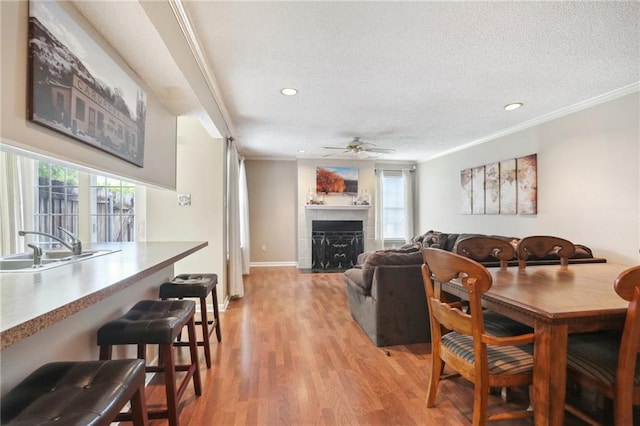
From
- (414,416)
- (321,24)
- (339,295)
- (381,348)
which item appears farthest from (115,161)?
(339,295)

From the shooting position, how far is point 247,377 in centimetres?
216

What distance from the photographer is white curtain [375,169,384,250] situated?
7051mm

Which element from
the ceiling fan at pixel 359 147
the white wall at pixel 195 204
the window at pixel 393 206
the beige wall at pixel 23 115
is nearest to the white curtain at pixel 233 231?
the white wall at pixel 195 204

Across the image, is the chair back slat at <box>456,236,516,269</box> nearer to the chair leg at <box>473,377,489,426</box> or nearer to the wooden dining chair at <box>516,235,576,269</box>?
the wooden dining chair at <box>516,235,576,269</box>

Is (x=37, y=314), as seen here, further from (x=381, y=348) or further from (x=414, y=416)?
(x=381, y=348)

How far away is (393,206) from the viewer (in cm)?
731

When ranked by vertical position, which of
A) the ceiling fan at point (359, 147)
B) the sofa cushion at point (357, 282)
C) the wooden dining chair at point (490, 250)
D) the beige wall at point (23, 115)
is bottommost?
the sofa cushion at point (357, 282)

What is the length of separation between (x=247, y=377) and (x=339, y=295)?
239 cm

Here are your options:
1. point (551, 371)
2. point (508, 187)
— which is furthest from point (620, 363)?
point (508, 187)

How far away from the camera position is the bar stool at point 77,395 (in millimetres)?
785

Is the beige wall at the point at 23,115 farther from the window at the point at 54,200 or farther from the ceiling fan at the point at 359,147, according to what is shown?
the ceiling fan at the point at 359,147

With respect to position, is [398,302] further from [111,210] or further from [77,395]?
[111,210]

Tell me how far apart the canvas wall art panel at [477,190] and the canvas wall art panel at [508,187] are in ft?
1.41

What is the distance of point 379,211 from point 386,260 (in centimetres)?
449
